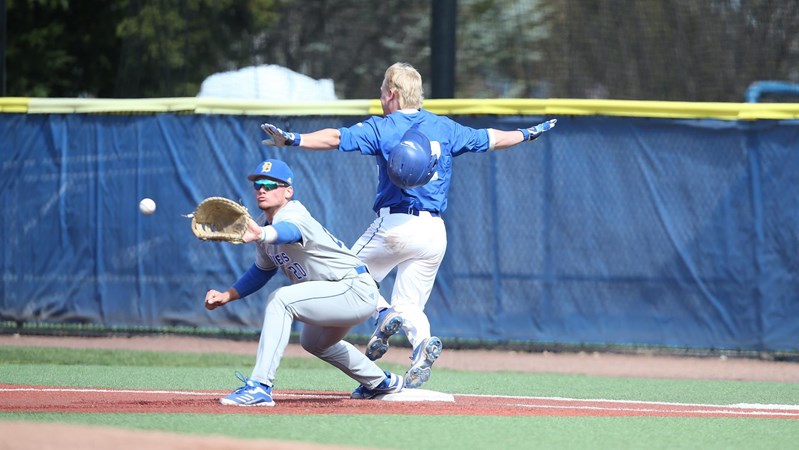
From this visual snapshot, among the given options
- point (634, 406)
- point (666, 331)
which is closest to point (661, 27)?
point (666, 331)

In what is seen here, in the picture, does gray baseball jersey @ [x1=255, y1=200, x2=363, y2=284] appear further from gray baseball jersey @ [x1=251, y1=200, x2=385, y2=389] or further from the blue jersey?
the blue jersey

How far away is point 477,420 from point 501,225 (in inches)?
194

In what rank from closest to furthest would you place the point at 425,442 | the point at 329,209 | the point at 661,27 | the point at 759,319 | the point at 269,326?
1. the point at 425,442
2. the point at 269,326
3. the point at 759,319
4. the point at 329,209
5. the point at 661,27

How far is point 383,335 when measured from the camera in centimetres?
663

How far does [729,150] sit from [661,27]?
186 centimetres

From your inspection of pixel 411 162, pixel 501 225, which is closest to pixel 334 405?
pixel 411 162

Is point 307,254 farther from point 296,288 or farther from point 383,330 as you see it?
point 383,330

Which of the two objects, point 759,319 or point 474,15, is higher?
point 474,15

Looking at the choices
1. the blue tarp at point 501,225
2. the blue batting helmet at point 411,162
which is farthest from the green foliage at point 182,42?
the blue batting helmet at point 411,162

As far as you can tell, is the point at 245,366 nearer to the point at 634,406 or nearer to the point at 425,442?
the point at 634,406

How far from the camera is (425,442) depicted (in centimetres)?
498

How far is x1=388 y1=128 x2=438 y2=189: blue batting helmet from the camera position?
6520 millimetres

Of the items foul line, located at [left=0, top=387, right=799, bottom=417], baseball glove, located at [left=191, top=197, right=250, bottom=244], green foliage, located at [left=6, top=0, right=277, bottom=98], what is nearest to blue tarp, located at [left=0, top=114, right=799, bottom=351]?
green foliage, located at [left=6, top=0, right=277, bottom=98]

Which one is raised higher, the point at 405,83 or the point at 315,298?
the point at 405,83
